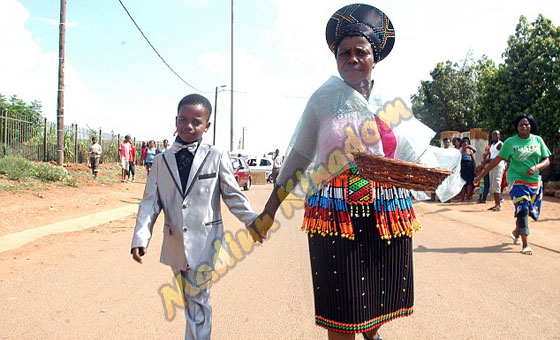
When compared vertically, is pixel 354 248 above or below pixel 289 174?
below

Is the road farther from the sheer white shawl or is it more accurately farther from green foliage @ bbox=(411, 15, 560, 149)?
green foliage @ bbox=(411, 15, 560, 149)

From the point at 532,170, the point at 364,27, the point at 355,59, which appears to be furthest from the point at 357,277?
the point at 532,170

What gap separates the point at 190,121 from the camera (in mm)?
2832

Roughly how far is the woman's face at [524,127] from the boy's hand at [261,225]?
4.72 metres

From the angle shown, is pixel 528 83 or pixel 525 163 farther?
pixel 528 83

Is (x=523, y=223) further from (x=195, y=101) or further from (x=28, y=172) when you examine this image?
(x=28, y=172)

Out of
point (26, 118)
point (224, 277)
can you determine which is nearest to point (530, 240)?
point (224, 277)

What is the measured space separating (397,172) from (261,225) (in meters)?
0.88

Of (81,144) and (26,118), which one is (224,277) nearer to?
(26,118)

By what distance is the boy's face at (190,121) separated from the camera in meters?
2.82

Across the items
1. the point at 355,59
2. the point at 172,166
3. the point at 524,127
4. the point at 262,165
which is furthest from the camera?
the point at 262,165

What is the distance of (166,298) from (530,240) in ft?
19.3

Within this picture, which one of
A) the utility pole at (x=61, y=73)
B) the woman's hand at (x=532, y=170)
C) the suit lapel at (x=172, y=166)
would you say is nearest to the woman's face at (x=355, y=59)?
the suit lapel at (x=172, y=166)

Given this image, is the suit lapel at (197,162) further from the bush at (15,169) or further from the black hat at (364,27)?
the bush at (15,169)
